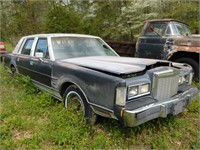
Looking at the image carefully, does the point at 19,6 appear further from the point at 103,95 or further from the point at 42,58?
the point at 103,95

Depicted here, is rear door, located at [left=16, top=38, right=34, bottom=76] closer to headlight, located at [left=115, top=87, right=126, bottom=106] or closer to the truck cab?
headlight, located at [left=115, top=87, right=126, bottom=106]

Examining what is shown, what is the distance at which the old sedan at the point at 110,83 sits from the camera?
2.55m

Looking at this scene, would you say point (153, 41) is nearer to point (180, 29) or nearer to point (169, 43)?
point (169, 43)

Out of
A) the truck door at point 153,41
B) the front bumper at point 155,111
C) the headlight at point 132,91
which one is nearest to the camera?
the front bumper at point 155,111

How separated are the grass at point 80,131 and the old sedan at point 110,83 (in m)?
0.28

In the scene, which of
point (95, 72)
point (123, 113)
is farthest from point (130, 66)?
point (123, 113)

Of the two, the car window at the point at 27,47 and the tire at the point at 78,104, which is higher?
the car window at the point at 27,47

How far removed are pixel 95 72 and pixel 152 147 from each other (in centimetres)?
135

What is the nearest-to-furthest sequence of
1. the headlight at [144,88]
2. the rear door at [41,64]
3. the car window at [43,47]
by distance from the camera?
the headlight at [144,88] → the rear door at [41,64] → the car window at [43,47]

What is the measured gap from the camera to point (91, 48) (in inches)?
173

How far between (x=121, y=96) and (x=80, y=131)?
0.96 metres

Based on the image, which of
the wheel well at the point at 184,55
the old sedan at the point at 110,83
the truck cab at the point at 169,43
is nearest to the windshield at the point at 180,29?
the truck cab at the point at 169,43

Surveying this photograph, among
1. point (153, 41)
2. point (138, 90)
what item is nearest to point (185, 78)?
point (138, 90)

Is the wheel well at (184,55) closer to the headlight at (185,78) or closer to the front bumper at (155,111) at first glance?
the headlight at (185,78)
